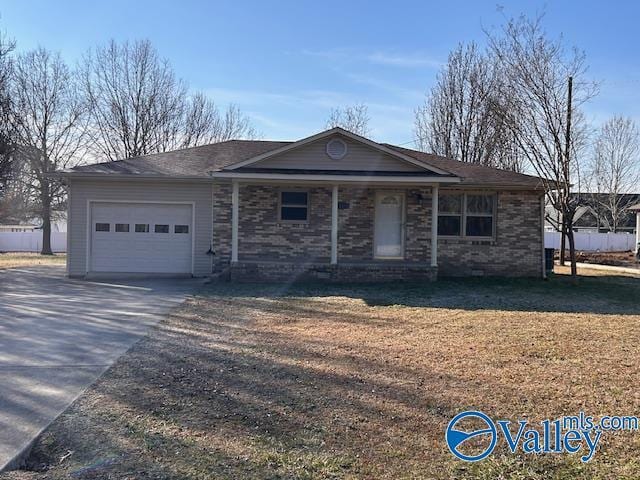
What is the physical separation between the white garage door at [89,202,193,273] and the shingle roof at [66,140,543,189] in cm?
99

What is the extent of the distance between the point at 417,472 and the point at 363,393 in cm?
Answer: 143

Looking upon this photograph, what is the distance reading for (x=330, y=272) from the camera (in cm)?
1359

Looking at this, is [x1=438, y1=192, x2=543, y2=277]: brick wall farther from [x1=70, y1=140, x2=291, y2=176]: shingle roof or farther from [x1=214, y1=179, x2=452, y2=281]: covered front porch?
[x1=70, y1=140, x2=291, y2=176]: shingle roof

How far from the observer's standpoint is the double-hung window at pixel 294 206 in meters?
14.6

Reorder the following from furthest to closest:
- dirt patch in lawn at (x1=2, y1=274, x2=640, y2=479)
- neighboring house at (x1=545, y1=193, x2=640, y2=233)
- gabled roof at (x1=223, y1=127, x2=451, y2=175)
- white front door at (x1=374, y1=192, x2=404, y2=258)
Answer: neighboring house at (x1=545, y1=193, x2=640, y2=233)
white front door at (x1=374, y1=192, x2=404, y2=258)
gabled roof at (x1=223, y1=127, x2=451, y2=175)
dirt patch in lawn at (x1=2, y1=274, x2=640, y2=479)

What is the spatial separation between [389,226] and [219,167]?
526 centimetres

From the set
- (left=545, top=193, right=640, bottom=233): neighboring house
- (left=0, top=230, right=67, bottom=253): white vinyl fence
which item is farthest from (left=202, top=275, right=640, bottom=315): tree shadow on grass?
(left=0, top=230, right=67, bottom=253): white vinyl fence

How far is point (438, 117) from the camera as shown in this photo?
2967 centimetres

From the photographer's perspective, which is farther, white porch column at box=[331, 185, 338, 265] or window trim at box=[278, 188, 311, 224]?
window trim at box=[278, 188, 311, 224]

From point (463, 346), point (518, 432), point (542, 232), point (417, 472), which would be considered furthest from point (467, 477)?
point (542, 232)

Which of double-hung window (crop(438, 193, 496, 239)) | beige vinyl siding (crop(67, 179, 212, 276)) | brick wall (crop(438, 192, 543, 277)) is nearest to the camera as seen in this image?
beige vinyl siding (crop(67, 179, 212, 276))

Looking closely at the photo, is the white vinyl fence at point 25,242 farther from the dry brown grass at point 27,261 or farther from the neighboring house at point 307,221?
the neighboring house at point 307,221

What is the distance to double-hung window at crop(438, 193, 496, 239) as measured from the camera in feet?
49.3

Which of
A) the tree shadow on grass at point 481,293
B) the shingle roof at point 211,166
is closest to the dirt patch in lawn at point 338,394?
the tree shadow on grass at point 481,293
